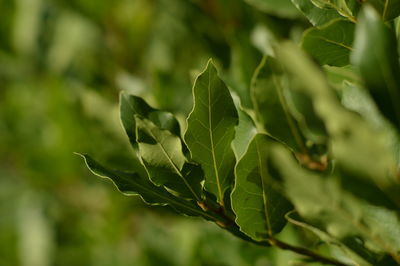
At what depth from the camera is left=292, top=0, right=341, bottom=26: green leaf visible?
0.61 m

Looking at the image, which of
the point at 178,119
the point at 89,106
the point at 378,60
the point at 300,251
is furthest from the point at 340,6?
the point at 89,106

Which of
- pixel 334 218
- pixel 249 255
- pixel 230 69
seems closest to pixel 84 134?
pixel 230 69

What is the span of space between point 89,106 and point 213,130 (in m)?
0.72

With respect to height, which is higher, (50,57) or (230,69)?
(230,69)

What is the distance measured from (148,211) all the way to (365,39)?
4.09 feet

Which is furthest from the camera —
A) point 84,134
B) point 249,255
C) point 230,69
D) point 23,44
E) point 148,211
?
point 23,44

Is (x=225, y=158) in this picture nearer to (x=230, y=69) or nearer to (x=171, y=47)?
(x=230, y=69)

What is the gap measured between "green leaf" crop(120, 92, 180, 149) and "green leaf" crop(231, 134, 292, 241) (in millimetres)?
93

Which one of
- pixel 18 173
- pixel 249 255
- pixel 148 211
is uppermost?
pixel 249 255

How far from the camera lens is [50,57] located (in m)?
1.90

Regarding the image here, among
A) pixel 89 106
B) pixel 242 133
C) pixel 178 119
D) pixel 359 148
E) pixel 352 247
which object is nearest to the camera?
pixel 359 148

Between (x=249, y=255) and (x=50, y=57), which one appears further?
(x=50, y=57)

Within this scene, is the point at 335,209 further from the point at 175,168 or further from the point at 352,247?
the point at 175,168

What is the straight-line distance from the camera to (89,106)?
128cm
